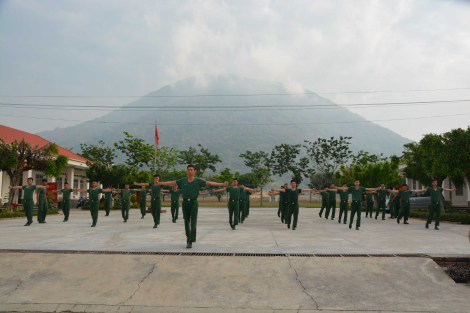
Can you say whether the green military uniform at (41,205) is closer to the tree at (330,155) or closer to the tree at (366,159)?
the tree at (366,159)

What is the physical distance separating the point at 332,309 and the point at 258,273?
1.51 metres

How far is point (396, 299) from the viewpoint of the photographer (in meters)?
5.01

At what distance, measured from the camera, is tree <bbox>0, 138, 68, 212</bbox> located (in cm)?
1795

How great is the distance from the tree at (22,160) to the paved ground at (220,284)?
45.1ft

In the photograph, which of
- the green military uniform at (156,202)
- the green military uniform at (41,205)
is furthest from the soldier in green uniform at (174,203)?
the green military uniform at (41,205)

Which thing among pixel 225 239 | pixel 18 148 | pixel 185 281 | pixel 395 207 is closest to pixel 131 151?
pixel 18 148

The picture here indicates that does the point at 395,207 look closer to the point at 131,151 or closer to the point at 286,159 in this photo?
the point at 131,151

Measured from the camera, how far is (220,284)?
17.8 ft

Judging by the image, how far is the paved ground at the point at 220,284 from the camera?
480 centimetres

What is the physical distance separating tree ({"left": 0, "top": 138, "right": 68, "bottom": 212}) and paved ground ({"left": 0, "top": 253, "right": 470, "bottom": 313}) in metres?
13.7

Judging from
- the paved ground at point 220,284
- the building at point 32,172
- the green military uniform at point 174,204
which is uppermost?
the building at point 32,172

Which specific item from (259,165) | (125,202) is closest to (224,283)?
(125,202)

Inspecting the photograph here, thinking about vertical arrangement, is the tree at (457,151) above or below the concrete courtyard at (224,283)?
above

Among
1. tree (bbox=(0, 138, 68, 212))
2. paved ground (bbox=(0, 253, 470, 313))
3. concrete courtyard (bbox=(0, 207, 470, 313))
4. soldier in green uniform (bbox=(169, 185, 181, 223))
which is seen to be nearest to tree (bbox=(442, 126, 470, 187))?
concrete courtyard (bbox=(0, 207, 470, 313))
